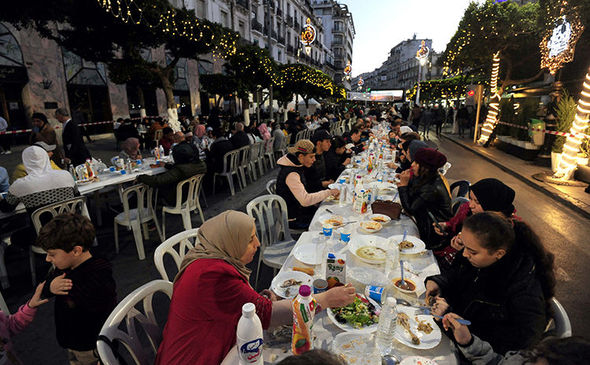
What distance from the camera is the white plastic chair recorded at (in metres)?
1.62

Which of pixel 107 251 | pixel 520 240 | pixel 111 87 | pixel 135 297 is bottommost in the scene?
pixel 107 251

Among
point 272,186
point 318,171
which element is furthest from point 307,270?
point 318,171

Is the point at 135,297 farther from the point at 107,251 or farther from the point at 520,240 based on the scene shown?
the point at 107,251

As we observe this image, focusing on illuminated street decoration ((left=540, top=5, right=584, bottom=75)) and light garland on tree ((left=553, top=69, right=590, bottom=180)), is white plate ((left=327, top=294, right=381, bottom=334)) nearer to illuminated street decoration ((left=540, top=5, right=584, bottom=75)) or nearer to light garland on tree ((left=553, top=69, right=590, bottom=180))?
A: light garland on tree ((left=553, top=69, right=590, bottom=180))

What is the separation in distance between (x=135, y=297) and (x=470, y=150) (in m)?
15.7

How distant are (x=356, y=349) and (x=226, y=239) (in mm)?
917

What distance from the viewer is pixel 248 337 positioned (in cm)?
134

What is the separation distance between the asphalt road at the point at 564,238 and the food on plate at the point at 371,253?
109cm

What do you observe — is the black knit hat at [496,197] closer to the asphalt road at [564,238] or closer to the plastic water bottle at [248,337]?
the asphalt road at [564,238]

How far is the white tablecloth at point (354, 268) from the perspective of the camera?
5.06 ft

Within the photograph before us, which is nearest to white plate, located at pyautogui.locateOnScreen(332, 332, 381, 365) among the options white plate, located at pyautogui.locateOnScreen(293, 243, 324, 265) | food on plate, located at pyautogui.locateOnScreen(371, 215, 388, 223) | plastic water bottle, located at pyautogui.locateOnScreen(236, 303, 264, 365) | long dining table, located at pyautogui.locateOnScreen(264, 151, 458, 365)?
long dining table, located at pyautogui.locateOnScreen(264, 151, 458, 365)

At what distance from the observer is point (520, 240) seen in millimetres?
1745

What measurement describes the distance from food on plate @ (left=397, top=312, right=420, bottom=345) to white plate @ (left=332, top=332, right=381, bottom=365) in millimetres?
219

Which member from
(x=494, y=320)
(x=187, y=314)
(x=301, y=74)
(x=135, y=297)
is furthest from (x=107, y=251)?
(x=301, y=74)
